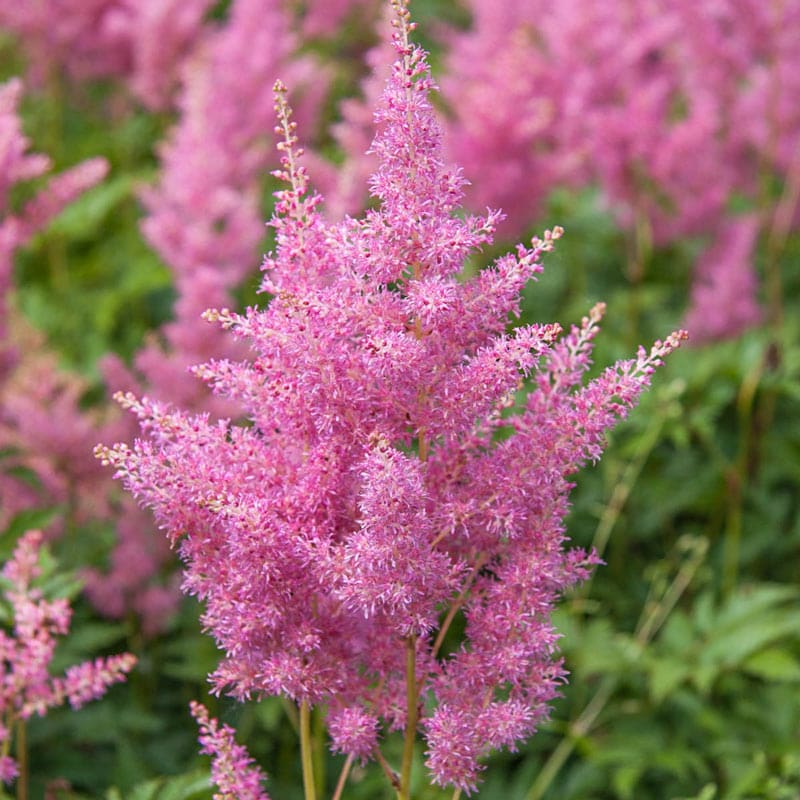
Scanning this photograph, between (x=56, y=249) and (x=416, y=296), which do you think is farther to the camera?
(x=56, y=249)

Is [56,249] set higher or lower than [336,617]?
higher

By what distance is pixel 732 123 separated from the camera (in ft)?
17.6

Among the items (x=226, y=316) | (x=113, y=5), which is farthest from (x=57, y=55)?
(x=226, y=316)

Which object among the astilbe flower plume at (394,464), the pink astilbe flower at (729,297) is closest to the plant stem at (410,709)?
the astilbe flower plume at (394,464)

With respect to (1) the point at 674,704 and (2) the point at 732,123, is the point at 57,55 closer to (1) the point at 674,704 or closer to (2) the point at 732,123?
(2) the point at 732,123

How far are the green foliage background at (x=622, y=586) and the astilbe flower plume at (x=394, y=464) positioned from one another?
1.92 feet

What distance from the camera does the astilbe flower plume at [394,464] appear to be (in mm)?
1880

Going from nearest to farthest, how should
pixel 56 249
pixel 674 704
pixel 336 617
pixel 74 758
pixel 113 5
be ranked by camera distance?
1. pixel 336 617
2. pixel 74 758
3. pixel 674 704
4. pixel 56 249
5. pixel 113 5

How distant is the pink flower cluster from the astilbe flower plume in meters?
2.73

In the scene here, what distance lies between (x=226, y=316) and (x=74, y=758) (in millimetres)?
2000

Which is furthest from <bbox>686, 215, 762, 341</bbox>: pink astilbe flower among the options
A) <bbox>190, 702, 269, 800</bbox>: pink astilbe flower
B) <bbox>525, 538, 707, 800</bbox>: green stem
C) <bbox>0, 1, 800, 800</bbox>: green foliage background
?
<bbox>190, 702, 269, 800</bbox>: pink astilbe flower

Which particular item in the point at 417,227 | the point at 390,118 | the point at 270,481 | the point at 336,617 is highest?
the point at 390,118

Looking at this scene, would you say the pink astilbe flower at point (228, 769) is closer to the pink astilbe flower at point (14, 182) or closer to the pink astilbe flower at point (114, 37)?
the pink astilbe flower at point (14, 182)

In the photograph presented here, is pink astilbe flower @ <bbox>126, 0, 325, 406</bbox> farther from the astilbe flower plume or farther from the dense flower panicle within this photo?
the astilbe flower plume
